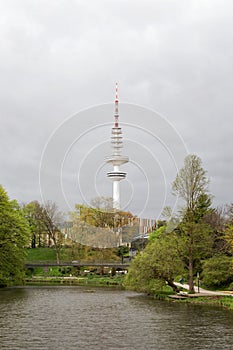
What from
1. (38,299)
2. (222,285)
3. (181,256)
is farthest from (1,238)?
(222,285)

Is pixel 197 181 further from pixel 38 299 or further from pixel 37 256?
pixel 37 256

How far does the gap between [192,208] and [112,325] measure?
1767 centimetres

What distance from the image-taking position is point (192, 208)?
39625 mm

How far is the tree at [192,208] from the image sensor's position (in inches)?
1537

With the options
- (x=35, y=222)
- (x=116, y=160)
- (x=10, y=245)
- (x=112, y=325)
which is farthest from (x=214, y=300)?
(x=116, y=160)

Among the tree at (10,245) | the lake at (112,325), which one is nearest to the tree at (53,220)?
the tree at (10,245)

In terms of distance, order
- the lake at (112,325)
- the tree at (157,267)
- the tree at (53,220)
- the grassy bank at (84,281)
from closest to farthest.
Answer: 1. the lake at (112,325)
2. the tree at (157,267)
3. the grassy bank at (84,281)
4. the tree at (53,220)

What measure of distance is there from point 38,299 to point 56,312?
859cm

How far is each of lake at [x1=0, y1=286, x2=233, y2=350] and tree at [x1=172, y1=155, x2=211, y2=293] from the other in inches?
240

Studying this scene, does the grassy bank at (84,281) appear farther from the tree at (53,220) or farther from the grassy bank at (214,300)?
the grassy bank at (214,300)

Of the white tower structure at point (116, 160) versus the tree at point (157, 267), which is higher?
the white tower structure at point (116, 160)

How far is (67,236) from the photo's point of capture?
245 ft

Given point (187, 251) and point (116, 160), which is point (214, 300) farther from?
point (116, 160)

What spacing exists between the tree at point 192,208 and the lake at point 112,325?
240 inches
